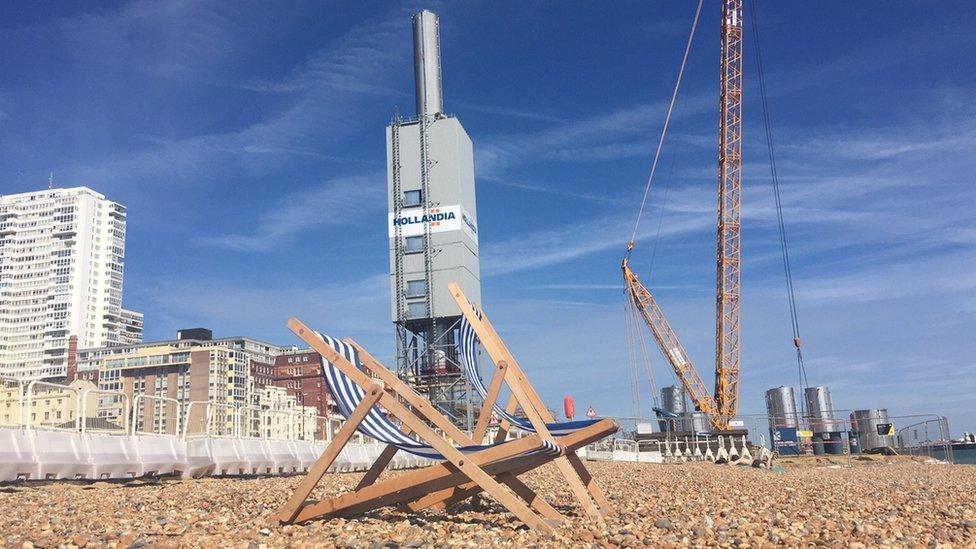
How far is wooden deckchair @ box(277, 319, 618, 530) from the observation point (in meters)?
5.30

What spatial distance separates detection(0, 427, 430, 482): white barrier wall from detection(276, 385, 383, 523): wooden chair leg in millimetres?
4015

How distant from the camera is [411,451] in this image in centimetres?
556

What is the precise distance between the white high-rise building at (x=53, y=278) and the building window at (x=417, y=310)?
111172 mm

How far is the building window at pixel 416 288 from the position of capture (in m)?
45.1

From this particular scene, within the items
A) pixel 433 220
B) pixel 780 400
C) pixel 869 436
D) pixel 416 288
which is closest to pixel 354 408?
pixel 869 436

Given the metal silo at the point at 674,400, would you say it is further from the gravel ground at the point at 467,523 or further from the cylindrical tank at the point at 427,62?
the gravel ground at the point at 467,523

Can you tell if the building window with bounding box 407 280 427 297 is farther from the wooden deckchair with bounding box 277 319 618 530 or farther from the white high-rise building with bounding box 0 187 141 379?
the white high-rise building with bounding box 0 187 141 379

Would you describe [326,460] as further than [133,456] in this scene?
No

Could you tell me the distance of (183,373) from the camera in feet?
366

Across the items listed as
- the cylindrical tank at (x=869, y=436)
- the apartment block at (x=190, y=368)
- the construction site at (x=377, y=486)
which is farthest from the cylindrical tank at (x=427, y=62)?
the apartment block at (x=190, y=368)

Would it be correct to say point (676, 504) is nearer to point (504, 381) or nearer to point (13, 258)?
point (504, 381)

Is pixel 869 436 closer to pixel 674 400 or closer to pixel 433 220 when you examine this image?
pixel 674 400

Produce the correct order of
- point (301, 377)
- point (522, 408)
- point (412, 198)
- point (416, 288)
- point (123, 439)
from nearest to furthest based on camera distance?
point (522, 408) → point (123, 439) → point (416, 288) → point (412, 198) → point (301, 377)

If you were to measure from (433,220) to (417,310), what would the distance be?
5384 millimetres
